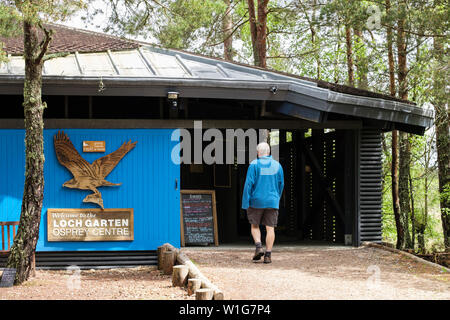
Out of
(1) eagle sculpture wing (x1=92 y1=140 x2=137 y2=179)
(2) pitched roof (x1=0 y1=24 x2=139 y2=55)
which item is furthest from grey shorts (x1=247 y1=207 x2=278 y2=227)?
(2) pitched roof (x1=0 y1=24 x2=139 y2=55)

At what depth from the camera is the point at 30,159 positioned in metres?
7.72

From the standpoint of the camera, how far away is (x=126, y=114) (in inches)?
431

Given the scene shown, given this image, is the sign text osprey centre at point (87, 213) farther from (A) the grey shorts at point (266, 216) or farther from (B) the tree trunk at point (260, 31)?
(B) the tree trunk at point (260, 31)

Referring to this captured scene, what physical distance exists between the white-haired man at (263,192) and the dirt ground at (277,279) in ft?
2.08

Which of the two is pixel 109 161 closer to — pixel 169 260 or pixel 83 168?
pixel 83 168

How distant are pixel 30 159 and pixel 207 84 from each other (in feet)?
10.1

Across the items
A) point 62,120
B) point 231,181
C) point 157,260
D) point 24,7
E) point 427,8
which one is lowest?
point 157,260

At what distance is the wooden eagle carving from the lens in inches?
384

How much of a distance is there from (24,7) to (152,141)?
11.4 ft

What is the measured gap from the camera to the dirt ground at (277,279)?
264 inches

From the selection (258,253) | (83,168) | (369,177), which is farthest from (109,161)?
(369,177)

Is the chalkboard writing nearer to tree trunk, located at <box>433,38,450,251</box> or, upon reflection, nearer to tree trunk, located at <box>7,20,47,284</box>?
tree trunk, located at <box>7,20,47,284</box>

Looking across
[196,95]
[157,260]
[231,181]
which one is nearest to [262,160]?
[196,95]
